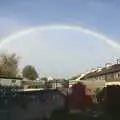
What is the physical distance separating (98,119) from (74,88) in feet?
7.29

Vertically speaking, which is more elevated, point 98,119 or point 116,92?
A: point 116,92

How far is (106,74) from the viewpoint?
252 feet

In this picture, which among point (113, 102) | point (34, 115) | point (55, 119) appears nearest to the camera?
point (55, 119)

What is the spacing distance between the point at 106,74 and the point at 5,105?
198 ft

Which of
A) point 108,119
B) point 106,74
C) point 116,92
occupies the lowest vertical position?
point 108,119

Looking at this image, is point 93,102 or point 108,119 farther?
point 93,102

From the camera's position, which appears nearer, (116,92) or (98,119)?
(98,119)

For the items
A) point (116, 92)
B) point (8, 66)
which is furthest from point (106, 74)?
point (116, 92)

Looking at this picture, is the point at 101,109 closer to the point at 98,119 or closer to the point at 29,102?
the point at 98,119

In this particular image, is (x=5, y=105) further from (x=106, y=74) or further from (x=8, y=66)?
(x=8, y=66)

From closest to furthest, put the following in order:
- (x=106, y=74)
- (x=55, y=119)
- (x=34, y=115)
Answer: (x=55, y=119) < (x=34, y=115) < (x=106, y=74)

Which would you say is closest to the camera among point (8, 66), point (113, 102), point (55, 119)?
point (55, 119)

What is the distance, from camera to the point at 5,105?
17797 millimetres

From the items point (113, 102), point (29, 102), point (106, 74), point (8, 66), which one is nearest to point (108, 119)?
point (113, 102)
